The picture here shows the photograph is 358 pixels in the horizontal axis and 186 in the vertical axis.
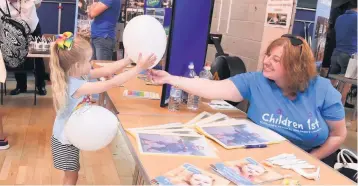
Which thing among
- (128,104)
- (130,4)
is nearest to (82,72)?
(128,104)

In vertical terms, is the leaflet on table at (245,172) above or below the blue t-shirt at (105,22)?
below

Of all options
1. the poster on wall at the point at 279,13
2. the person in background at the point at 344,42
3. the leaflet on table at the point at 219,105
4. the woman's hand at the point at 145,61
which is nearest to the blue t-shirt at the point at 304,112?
the leaflet on table at the point at 219,105

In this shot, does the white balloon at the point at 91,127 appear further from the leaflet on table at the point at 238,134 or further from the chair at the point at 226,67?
the chair at the point at 226,67

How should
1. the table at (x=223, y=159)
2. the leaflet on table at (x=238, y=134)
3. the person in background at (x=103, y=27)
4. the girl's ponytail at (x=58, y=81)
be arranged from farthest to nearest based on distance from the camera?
the person in background at (x=103, y=27) → the girl's ponytail at (x=58, y=81) → the leaflet on table at (x=238, y=134) → the table at (x=223, y=159)

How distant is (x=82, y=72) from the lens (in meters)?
1.86

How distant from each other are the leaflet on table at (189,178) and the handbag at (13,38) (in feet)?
9.02

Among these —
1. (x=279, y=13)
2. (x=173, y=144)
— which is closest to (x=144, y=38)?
(x=173, y=144)

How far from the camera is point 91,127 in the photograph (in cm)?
159

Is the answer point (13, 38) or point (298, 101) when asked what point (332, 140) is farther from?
point (13, 38)

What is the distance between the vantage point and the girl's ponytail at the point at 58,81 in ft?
5.80

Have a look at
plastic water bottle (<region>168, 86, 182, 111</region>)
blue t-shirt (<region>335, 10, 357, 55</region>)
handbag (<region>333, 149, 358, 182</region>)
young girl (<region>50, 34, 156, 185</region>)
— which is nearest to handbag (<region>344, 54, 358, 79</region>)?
blue t-shirt (<region>335, 10, 357, 55</region>)

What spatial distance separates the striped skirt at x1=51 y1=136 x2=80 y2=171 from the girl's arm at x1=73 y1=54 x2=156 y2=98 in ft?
1.10

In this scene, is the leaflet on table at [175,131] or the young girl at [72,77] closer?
the leaflet on table at [175,131]

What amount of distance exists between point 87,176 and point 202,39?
4.76 ft
